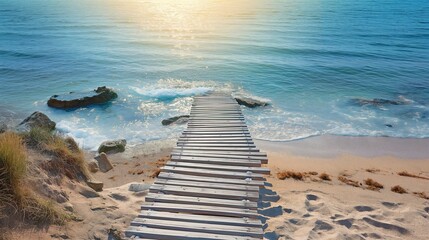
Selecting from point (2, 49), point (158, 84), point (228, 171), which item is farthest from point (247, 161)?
point (2, 49)

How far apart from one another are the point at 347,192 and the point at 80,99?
553 inches

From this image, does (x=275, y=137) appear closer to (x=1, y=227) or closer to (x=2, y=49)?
(x=1, y=227)

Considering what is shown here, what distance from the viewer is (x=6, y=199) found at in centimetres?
586

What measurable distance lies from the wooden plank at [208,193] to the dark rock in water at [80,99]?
12.2 meters

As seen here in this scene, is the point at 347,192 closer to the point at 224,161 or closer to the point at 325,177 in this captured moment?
the point at 325,177

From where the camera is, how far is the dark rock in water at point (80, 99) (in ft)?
60.6

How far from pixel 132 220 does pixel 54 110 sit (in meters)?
13.2

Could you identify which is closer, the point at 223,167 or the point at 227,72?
the point at 223,167

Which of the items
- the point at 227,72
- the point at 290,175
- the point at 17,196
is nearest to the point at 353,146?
the point at 290,175

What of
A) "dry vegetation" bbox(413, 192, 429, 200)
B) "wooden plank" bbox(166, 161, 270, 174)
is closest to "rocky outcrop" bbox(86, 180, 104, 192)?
"wooden plank" bbox(166, 161, 270, 174)

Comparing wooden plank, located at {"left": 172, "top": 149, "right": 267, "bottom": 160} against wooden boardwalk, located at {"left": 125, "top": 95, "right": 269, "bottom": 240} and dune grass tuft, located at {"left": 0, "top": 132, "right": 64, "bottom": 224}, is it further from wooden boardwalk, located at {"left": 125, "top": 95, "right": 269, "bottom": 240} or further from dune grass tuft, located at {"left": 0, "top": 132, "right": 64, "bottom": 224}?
dune grass tuft, located at {"left": 0, "top": 132, "right": 64, "bottom": 224}

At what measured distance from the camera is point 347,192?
9758mm

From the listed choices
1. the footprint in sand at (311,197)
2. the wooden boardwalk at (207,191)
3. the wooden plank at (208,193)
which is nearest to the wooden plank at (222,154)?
the wooden boardwalk at (207,191)

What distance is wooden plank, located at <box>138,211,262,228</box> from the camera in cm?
676
